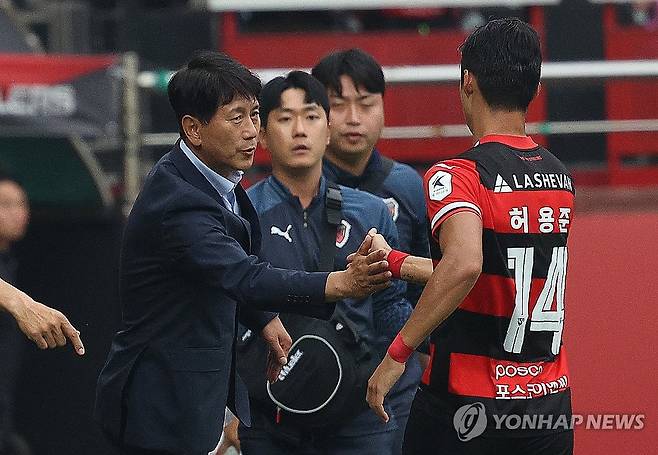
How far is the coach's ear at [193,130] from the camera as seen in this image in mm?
4191

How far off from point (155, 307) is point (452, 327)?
878mm

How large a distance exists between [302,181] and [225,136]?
3.37 ft

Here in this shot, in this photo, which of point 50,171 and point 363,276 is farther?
point 50,171

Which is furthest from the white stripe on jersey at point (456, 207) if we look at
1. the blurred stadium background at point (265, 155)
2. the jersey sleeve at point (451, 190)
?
the blurred stadium background at point (265, 155)

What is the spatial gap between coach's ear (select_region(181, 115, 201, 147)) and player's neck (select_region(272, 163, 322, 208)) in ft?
3.22

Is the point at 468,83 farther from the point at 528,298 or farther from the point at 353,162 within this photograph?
the point at 353,162

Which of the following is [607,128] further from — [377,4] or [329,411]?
[329,411]

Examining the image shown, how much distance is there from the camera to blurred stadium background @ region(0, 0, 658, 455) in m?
6.27

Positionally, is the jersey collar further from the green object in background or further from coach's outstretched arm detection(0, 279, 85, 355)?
the green object in background

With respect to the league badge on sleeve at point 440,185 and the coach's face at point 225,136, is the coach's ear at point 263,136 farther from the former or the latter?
the league badge on sleeve at point 440,185

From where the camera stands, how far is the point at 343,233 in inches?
200

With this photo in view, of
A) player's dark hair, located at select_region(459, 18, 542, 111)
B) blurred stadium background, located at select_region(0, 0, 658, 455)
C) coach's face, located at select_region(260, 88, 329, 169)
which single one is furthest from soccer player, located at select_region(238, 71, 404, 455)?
blurred stadium background, located at select_region(0, 0, 658, 455)

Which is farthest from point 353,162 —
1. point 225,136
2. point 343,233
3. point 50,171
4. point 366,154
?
point 50,171

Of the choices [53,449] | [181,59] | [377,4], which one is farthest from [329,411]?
[181,59]
